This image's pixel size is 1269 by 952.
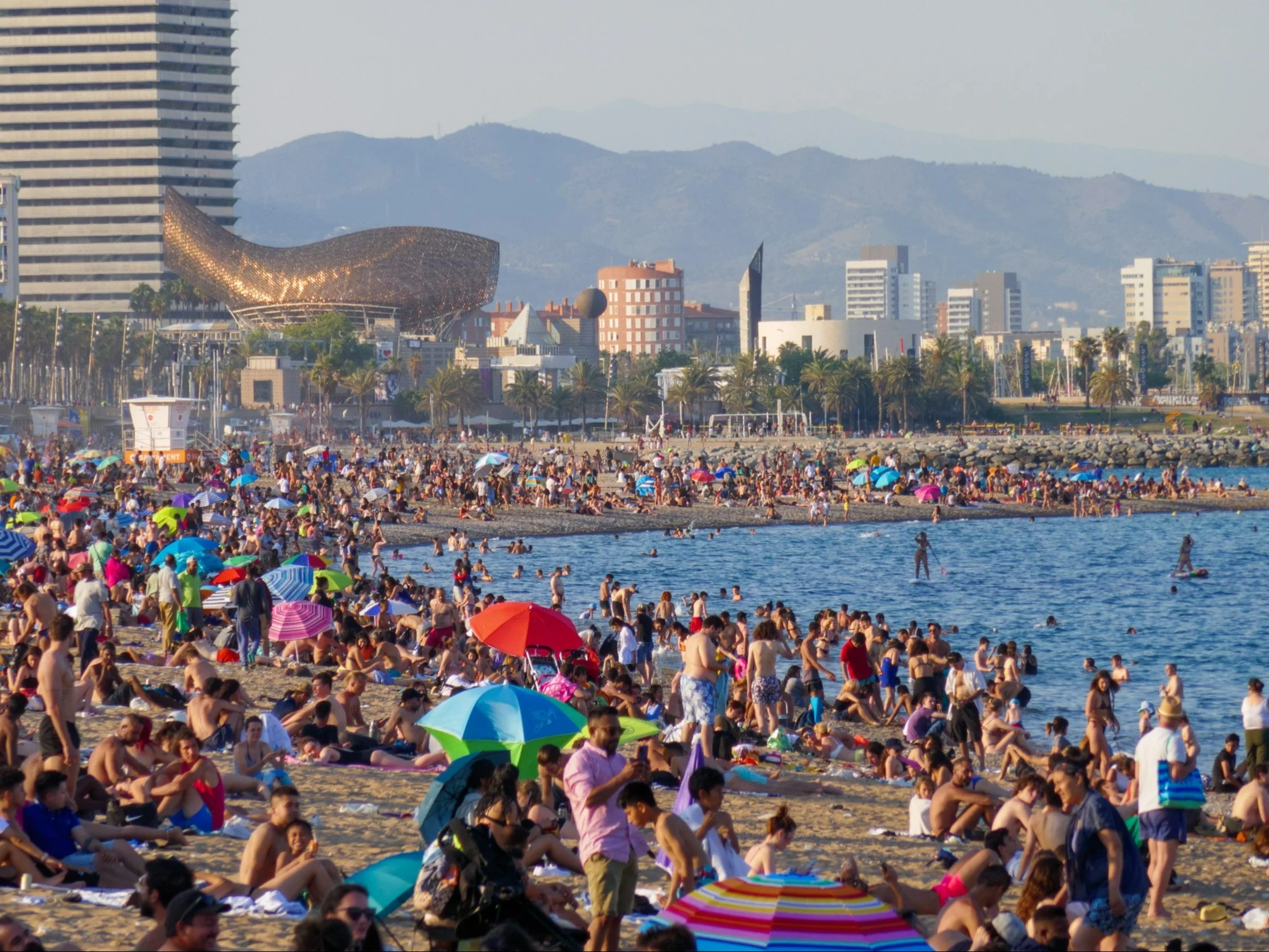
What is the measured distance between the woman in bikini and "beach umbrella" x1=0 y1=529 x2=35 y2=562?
13.0m

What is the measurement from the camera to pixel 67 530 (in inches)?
1161

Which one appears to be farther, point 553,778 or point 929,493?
point 929,493

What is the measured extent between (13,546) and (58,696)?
428 inches

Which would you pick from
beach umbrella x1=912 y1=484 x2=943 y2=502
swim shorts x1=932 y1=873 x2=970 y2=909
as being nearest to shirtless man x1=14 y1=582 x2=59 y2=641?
swim shorts x1=932 y1=873 x2=970 y2=909

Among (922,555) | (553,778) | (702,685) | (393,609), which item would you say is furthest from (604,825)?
(922,555)

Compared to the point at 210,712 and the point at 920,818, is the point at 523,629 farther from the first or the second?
the point at 920,818

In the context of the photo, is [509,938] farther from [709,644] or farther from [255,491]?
[255,491]

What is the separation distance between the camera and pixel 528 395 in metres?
94.0

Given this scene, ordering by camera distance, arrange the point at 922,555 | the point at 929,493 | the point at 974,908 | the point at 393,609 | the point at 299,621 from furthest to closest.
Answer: the point at 929,493 → the point at 922,555 → the point at 393,609 → the point at 299,621 → the point at 974,908

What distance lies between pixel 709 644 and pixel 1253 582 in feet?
99.2

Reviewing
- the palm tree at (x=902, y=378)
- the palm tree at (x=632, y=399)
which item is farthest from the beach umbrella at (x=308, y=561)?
the palm tree at (x=632, y=399)

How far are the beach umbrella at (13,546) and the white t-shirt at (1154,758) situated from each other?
599 inches

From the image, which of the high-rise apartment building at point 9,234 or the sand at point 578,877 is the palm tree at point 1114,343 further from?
the sand at point 578,877

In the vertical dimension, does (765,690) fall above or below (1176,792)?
below
